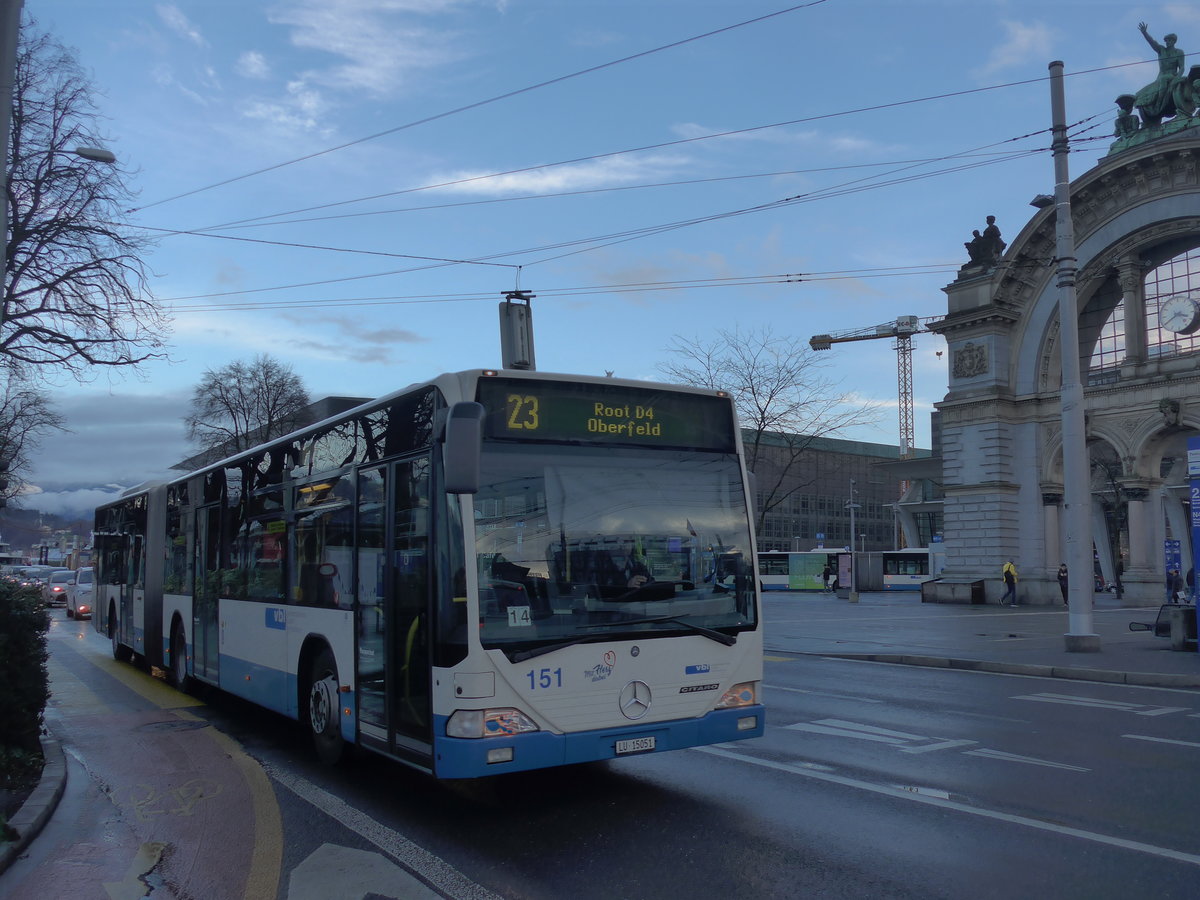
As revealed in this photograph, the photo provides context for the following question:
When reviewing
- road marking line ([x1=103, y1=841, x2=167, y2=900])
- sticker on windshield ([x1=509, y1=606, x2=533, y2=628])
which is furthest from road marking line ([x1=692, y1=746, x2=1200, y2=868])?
road marking line ([x1=103, y1=841, x2=167, y2=900])

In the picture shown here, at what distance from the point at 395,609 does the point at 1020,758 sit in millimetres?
5570

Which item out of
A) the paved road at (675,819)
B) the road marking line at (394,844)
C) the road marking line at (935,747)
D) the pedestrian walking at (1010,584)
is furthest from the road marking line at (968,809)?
the pedestrian walking at (1010,584)

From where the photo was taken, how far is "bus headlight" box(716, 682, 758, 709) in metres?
7.43

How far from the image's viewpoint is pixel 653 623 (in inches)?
279

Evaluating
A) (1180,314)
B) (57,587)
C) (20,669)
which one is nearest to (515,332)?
(20,669)

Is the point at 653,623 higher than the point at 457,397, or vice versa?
the point at 457,397

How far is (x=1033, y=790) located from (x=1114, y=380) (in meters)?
38.1

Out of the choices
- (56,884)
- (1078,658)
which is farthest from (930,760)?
(1078,658)

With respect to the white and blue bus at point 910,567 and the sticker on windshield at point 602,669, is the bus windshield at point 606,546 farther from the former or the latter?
the white and blue bus at point 910,567

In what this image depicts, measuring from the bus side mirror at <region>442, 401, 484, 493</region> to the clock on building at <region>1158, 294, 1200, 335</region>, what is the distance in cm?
3962

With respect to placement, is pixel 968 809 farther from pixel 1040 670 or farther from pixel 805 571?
pixel 805 571

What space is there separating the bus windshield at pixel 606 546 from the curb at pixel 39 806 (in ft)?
10.4

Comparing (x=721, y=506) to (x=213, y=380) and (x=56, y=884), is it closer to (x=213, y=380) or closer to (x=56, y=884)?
(x=56, y=884)

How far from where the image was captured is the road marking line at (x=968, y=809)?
602 cm
